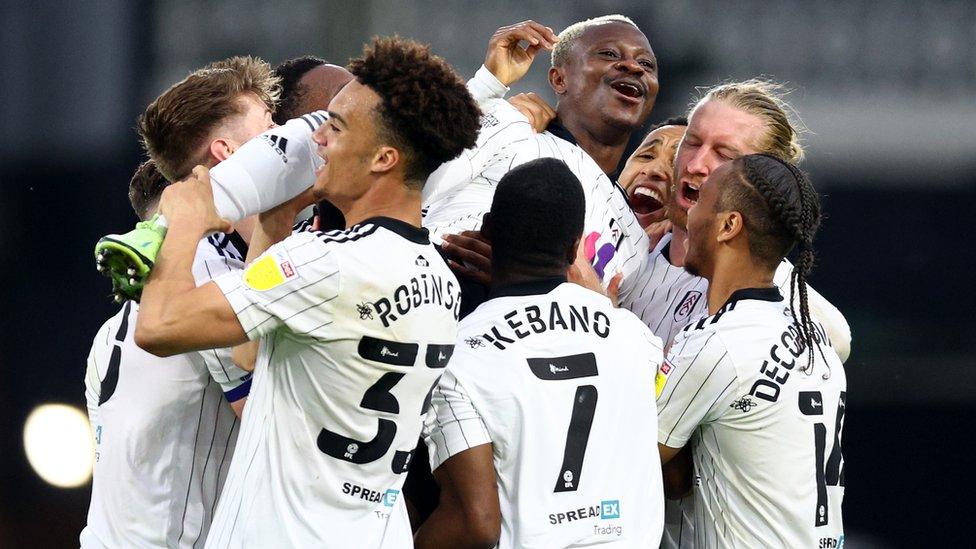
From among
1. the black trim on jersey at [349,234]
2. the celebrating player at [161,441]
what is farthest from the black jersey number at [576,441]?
the celebrating player at [161,441]

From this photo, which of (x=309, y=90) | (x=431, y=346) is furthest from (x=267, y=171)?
(x=309, y=90)

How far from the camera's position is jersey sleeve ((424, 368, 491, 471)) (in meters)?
3.01

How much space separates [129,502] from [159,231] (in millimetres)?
795

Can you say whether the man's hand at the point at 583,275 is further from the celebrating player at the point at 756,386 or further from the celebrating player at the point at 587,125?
the celebrating player at the point at 756,386

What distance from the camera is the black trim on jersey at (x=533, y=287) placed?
3088 millimetres

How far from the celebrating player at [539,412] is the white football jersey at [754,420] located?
0.58ft

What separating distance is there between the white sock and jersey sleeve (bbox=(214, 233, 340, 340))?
0.18 m

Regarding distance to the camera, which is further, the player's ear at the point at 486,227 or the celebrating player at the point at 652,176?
the celebrating player at the point at 652,176

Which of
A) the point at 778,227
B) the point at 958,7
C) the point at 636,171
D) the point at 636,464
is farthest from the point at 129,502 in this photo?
the point at 958,7

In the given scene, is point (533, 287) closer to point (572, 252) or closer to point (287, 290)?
point (572, 252)

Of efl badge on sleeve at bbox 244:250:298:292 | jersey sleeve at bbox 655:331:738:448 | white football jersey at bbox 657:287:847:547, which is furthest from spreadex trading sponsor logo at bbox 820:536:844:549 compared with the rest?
Result: efl badge on sleeve at bbox 244:250:298:292

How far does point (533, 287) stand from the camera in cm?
309

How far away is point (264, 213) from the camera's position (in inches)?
119

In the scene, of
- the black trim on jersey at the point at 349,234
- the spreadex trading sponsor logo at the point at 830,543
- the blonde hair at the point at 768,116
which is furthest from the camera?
the blonde hair at the point at 768,116
